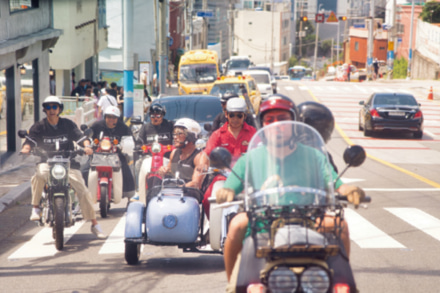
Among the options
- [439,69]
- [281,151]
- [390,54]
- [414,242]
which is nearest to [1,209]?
[414,242]

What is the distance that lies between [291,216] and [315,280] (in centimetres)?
45

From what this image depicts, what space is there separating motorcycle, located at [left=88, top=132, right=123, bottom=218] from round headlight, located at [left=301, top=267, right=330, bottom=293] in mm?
7384

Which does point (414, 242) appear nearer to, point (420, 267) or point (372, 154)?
point (420, 267)

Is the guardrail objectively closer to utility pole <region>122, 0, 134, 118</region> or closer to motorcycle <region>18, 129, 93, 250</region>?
utility pole <region>122, 0, 134, 118</region>

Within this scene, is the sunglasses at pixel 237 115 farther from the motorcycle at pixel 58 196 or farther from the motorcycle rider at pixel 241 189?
the motorcycle rider at pixel 241 189

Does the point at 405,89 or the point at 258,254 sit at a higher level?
the point at 258,254

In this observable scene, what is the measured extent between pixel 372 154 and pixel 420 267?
13.6 meters

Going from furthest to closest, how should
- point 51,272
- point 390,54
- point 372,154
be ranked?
point 390,54 < point 372,154 < point 51,272

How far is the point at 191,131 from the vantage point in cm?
933

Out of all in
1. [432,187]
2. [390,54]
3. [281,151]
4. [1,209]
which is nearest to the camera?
[281,151]

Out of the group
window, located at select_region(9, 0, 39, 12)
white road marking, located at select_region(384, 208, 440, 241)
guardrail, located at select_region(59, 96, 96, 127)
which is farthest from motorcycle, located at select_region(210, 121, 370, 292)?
guardrail, located at select_region(59, 96, 96, 127)

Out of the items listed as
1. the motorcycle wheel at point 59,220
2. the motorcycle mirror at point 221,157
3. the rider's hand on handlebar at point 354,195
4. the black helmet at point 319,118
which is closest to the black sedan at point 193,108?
the motorcycle wheel at point 59,220

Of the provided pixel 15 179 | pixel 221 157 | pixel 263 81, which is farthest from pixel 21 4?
pixel 263 81

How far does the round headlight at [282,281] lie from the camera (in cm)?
436
